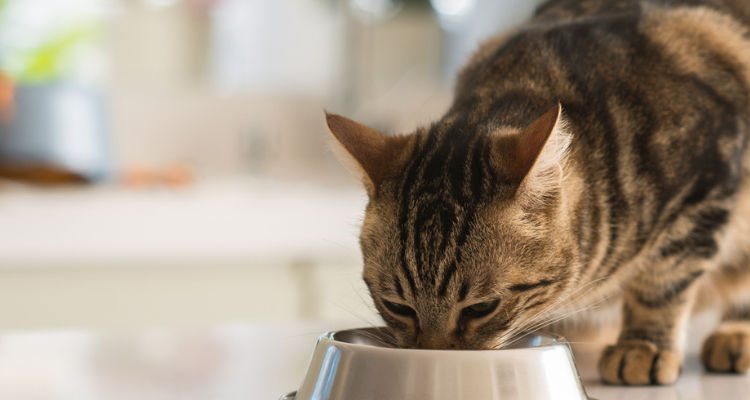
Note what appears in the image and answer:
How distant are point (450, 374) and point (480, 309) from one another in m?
0.24

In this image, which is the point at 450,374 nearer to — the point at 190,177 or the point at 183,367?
the point at 183,367

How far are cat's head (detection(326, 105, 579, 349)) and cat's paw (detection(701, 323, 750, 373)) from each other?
0.24 m

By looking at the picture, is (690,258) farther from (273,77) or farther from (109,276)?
(273,77)

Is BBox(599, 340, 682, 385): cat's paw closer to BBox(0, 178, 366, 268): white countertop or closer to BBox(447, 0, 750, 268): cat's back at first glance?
BBox(447, 0, 750, 268): cat's back

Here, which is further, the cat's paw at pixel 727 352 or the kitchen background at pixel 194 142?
the kitchen background at pixel 194 142

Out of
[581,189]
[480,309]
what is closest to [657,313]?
[581,189]

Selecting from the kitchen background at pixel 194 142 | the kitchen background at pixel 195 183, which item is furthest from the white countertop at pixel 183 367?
the kitchen background at pixel 194 142

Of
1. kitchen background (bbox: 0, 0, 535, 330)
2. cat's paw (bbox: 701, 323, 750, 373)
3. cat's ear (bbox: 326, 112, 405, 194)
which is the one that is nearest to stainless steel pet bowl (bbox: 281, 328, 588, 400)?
cat's ear (bbox: 326, 112, 405, 194)

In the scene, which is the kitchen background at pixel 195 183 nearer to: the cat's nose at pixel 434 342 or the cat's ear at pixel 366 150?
the cat's ear at pixel 366 150

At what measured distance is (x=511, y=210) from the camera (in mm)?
727

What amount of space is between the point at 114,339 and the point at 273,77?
2578 mm

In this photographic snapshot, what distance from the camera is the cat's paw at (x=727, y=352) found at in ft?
2.82

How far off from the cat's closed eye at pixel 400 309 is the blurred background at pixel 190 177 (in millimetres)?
131

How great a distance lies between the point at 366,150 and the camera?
819 mm
